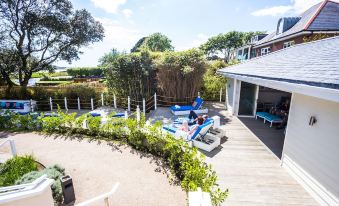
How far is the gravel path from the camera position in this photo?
15.3 ft

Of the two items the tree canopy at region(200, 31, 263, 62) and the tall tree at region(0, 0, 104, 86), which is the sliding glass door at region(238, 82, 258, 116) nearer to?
Result: the tall tree at region(0, 0, 104, 86)

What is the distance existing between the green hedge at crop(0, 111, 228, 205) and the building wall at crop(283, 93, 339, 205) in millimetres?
2230

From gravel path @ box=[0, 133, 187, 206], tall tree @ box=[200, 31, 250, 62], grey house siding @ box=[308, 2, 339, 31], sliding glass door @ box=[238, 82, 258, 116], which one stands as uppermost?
tall tree @ box=[200, 31, 250, 62]

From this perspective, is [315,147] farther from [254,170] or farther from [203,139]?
[203,139]

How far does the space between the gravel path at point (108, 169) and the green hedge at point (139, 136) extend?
416 millimetres

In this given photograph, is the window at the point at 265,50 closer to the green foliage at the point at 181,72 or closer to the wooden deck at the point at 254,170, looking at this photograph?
the green foliage at the point at 181,72

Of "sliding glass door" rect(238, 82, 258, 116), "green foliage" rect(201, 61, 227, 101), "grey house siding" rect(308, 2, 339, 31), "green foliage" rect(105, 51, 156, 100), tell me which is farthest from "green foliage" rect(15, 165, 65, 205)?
"grey house siding" rect(308, 2, 339, 31)

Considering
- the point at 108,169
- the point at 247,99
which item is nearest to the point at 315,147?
the point at 108,169

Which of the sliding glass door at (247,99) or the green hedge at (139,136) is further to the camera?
the sliding glass door at (247,99)

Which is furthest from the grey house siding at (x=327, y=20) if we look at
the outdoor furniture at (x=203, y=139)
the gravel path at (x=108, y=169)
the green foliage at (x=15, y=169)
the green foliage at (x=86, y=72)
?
the green foliage at (x=86, y=72)

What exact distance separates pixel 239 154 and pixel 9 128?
39.4ft

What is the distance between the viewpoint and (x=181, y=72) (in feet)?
39.2

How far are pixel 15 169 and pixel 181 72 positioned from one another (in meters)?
9.39

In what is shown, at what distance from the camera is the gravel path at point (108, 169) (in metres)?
4.66
